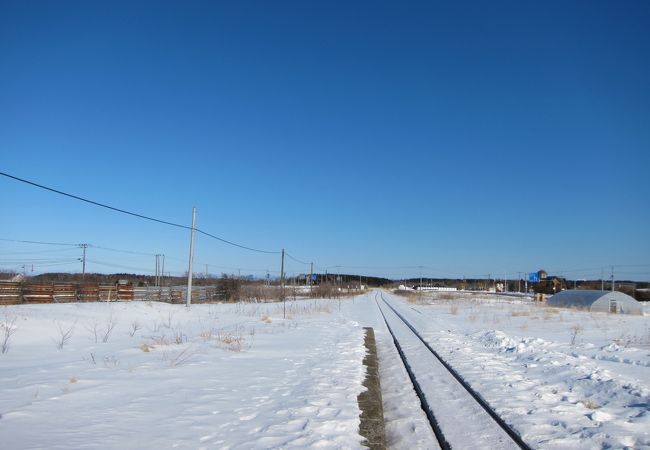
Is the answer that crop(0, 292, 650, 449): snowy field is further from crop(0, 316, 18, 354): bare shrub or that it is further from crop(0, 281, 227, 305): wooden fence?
crop(0, 281, 227, 305): wooden fence

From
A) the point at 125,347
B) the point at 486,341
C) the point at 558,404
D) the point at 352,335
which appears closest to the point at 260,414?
the point at 558,404

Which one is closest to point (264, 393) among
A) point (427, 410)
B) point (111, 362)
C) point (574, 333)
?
point (427, 410)

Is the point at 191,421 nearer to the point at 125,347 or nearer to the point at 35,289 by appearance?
the point at 125,347

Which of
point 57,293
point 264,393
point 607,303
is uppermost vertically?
point 264,393

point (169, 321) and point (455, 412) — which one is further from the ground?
point (455, 412)

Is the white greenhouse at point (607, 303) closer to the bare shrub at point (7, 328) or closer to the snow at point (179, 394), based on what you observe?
the snow at point (179, 394)

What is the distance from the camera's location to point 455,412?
7039mm

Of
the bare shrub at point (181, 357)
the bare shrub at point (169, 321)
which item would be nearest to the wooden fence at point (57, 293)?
the bare shrub at point (169, 321)

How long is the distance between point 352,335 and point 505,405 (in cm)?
954

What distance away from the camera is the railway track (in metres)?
5.75

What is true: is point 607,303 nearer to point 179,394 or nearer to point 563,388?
point 563,388

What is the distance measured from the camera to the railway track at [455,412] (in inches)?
227

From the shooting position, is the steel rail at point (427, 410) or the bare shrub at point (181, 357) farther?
the bare shrub at point (181, 357)

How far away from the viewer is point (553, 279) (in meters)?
106
